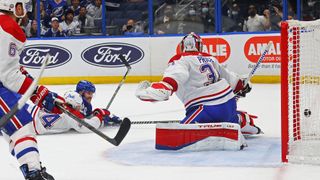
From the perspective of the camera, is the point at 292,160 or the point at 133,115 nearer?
the point at 292,160

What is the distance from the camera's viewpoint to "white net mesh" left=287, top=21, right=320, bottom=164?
4.30 meters

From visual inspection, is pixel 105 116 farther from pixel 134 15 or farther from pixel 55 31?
pixel 55 31

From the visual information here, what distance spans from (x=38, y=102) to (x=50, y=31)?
7940 mm

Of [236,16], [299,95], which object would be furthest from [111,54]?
[299,95]

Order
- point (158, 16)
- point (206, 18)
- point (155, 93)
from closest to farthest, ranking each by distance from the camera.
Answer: point (155, 93) → point (206, 18) → point (158, 16)

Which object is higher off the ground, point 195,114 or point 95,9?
point 95,9

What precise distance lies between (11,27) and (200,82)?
1.78 metres

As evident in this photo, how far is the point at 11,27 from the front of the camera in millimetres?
3424

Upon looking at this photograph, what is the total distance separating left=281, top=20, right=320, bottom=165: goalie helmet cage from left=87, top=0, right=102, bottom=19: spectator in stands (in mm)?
7015

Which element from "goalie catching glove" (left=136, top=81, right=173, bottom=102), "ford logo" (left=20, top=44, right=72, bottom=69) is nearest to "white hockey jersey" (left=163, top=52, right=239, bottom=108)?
"goalie catching glove" (left=136, top=81, right=173, bottom=102)

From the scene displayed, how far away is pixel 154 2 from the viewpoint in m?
11.1

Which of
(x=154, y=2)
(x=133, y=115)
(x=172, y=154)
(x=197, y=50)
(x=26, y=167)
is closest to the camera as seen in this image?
(x=26, y=167)

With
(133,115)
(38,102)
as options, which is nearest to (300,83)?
(38,102)

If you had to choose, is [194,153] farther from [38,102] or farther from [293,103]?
[38,102]
